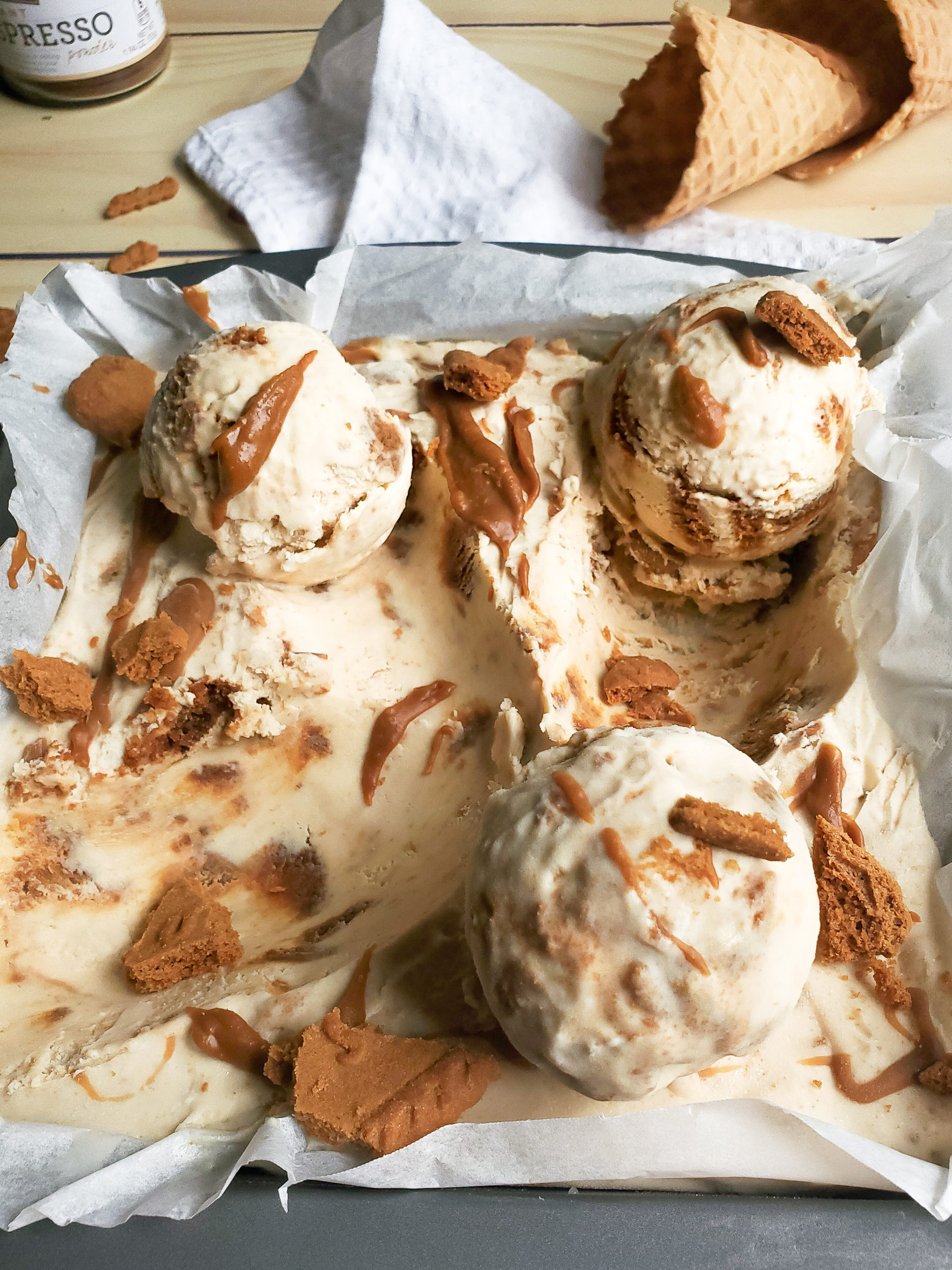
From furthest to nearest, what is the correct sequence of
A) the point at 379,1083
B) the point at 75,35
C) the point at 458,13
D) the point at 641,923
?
1. the point at 458,13
2. the point at 75,35
3. the point at 379,1083
4. the point at 641,923

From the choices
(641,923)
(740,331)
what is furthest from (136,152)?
(641,923)

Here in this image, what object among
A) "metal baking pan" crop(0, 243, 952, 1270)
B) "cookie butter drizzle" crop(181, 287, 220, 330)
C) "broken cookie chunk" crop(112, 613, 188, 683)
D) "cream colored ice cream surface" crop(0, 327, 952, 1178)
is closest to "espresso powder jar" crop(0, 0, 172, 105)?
"cookie butter drizzle" crop(181, 287, 220, 330)

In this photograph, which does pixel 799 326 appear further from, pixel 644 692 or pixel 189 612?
pixel 189 612

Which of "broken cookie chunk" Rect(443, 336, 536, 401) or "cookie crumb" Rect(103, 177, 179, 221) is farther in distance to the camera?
"cookie crumb" Rect(103, 177, 179, 221)

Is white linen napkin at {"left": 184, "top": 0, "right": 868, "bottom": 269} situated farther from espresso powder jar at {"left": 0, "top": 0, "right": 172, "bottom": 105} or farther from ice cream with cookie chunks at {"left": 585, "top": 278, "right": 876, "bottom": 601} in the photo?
ice cream with cookie chunks at {"left": 585, "top": 278, "right": 876, "bottom": 601}

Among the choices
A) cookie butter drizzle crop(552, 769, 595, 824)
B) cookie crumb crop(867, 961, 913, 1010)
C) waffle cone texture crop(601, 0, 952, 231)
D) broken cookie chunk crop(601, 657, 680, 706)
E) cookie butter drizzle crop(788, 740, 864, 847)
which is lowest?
cookie crumb crop(867, 961, 913, 1010)
